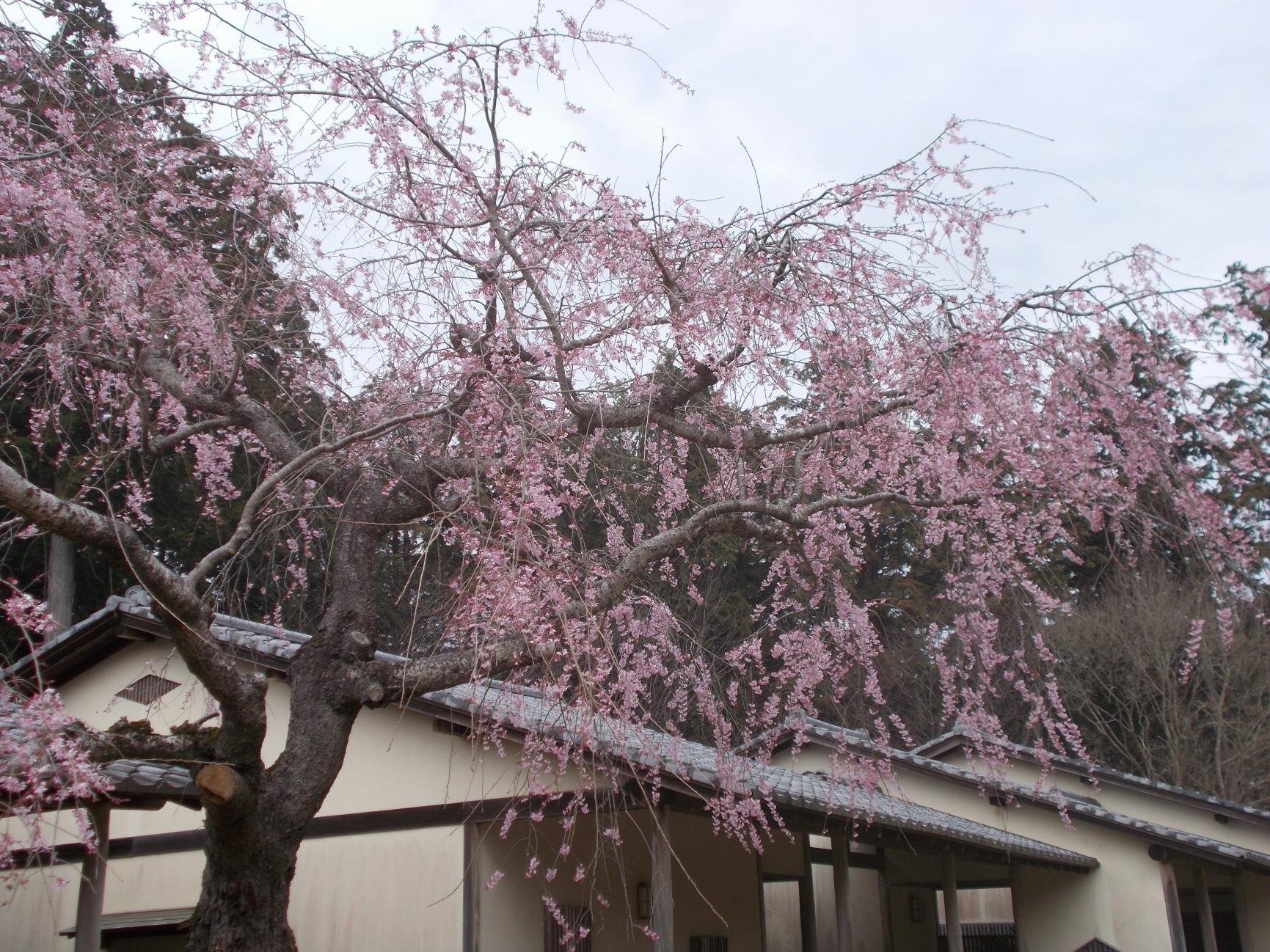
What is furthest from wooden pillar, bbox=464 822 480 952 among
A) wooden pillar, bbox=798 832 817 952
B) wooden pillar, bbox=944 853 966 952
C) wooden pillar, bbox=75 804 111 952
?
wooden pillar, bbox=944 853 966 952

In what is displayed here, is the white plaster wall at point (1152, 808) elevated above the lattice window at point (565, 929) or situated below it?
above

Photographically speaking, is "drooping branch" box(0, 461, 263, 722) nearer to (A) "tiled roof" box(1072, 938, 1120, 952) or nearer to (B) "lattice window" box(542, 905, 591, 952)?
(B) "lattice window" box(542, 905, 591, 952)

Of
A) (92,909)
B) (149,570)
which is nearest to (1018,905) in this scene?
(92,909)

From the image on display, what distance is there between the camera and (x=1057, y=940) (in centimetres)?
1115

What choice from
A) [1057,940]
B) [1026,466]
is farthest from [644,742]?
[1057,940]

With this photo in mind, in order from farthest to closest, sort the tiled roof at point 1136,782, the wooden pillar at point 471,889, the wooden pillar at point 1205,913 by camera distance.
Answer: the tiled roof at point 1136,782 → the wooden pillar at point 1205,913 → the wooden pillar at point 471,889

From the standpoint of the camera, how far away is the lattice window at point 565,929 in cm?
664

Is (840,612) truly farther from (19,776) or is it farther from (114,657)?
(114,657)

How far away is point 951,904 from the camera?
32.7 ft

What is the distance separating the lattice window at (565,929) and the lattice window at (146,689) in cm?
328

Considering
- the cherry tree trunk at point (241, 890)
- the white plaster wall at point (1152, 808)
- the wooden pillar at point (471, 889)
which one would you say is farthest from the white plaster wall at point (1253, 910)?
the cherry tree trunk at point (241, 890)

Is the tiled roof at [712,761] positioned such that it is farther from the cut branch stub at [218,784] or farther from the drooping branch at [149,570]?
the cut branch stub at [218,784]

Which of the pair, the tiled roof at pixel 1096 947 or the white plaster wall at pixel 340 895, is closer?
the white plaster wall at pixel 340 895

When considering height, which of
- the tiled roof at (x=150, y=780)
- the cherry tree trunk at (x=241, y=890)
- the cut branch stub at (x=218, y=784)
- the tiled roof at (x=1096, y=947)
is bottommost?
the tiled roof at (x=1096, y=947)
